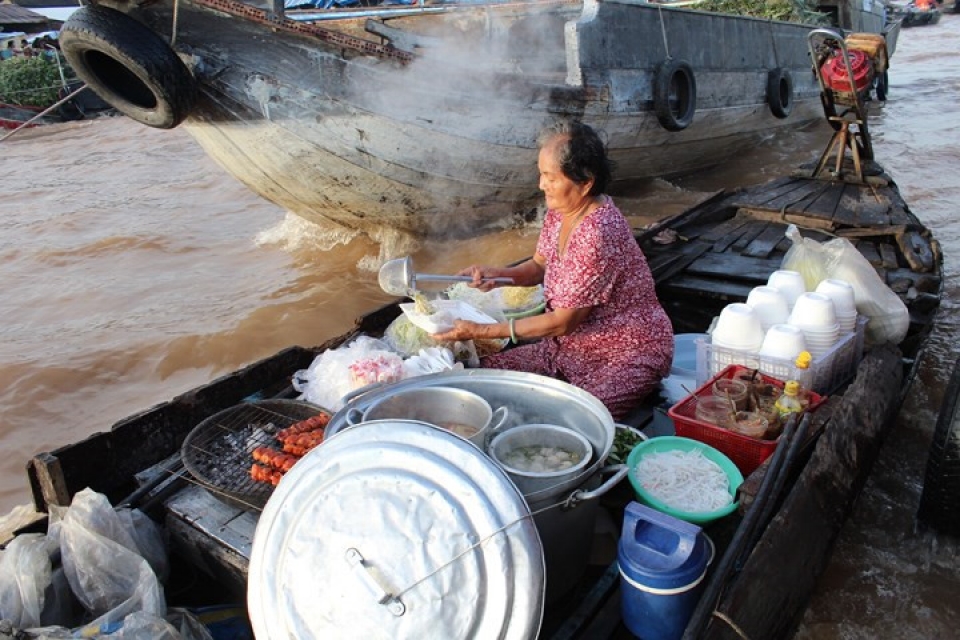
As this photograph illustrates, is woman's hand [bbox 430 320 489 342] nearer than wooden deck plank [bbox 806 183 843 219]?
Yes

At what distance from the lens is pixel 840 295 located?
320 centimetres

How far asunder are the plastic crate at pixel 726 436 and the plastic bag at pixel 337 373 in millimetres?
1234

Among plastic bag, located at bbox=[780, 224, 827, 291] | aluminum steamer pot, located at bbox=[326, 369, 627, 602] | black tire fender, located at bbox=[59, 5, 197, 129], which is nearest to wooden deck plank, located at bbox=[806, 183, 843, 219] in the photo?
plastic bag, located at bbox=[780, 224, 827, 291]

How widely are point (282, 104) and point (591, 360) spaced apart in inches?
150

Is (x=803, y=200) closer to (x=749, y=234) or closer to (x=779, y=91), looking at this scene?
(x=749, y=234)

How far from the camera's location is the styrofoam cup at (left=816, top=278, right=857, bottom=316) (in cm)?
320

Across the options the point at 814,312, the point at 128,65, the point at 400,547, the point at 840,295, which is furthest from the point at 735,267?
the point at 128,65

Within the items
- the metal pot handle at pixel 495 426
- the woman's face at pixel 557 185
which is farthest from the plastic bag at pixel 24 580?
the woman's face at pixel 557 185

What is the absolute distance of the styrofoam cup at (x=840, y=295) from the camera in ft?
10.5

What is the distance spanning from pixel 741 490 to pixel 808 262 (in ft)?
6.62

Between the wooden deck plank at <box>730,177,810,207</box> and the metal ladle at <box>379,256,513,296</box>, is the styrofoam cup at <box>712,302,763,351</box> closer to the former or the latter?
the metal ladle at <box>379,256,513,296</box>

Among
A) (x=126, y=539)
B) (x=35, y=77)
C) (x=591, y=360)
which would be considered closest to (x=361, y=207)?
(x=591, y=360)

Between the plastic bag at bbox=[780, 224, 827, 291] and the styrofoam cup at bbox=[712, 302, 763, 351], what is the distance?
784mm

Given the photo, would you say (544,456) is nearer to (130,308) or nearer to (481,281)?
(481,281)
